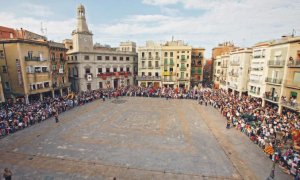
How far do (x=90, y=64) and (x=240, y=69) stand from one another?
106ft

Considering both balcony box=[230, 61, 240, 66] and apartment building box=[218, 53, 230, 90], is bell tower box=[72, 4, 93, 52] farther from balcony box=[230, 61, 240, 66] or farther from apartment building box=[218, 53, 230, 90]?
apartment building box=[218, 53, 230, 90]

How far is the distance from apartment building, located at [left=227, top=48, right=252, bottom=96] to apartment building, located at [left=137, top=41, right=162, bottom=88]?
17.8 meters

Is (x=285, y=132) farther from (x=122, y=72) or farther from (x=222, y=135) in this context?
(x=122, y=72)

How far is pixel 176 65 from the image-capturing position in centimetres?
4391

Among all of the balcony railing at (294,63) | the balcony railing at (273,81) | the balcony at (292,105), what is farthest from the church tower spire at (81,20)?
the balcony at (292,105)

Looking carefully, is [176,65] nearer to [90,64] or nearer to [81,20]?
[90,64]

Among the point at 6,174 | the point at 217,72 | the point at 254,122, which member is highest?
the point at 217,72

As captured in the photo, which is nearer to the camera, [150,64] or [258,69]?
[258,69]

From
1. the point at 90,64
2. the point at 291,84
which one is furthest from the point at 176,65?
the point at 291,84

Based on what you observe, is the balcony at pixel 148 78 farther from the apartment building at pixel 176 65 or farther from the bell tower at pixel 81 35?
the bell tower at pixel 81 35

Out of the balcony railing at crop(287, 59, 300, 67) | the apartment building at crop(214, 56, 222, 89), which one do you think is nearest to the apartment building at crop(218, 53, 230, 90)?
the apartment building at crop(214, 56, 222, 89)

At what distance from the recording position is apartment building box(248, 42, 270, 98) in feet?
85.6

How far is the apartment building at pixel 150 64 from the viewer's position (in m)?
43.7

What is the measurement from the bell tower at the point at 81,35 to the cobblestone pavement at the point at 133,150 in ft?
66.4
